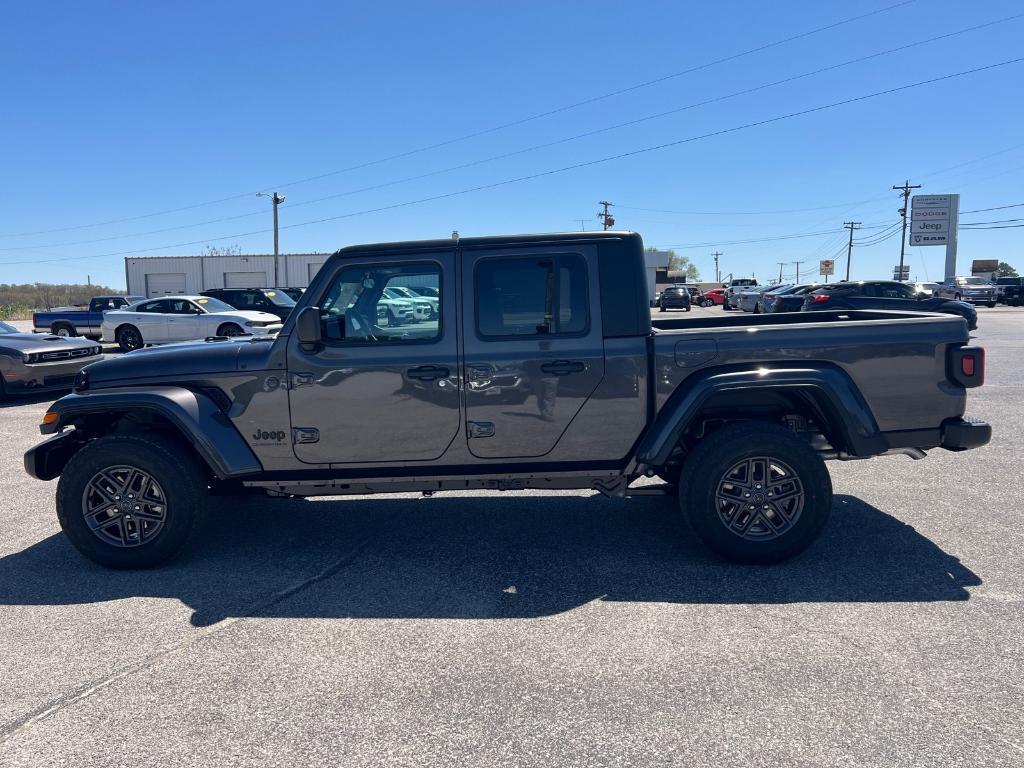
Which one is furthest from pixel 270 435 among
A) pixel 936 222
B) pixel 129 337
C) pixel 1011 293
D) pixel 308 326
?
pixel 936 222

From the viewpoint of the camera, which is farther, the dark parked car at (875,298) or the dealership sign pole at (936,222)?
the dealership sign pole at (936,222)

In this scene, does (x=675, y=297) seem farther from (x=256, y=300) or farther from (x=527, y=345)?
(x=527, y=345)

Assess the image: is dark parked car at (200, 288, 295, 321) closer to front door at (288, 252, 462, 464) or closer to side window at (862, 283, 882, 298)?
side window at (862, 283, 882, 298)

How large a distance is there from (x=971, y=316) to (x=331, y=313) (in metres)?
21.7

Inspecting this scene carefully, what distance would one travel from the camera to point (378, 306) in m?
4.67

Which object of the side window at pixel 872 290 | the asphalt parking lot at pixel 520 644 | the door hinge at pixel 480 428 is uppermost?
the side window at pixel 872 290

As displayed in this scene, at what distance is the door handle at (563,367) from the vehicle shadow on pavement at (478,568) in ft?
3.89

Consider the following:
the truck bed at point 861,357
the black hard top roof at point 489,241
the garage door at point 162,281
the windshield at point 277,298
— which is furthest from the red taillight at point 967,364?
the garage door at point 162,281

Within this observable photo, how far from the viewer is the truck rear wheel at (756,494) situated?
14.6 ft

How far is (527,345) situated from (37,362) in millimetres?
9650

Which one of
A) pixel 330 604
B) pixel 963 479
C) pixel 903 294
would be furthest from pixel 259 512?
pixel 903 294

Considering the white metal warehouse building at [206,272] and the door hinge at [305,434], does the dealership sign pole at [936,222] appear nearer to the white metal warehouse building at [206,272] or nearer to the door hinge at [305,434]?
the white metal warehouse building at [206,272]

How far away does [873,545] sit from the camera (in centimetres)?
484

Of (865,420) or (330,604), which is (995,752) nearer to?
(865,420)
